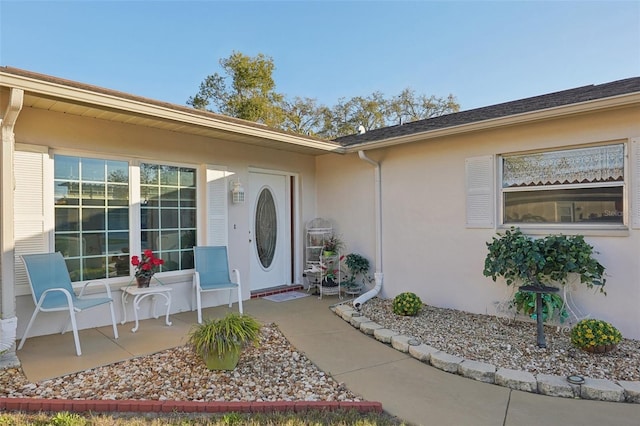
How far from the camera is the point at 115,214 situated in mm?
4906

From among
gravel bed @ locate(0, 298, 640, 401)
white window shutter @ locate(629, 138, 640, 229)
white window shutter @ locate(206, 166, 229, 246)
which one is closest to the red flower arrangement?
white window shutter @ locate(206, 166, 229, 246)

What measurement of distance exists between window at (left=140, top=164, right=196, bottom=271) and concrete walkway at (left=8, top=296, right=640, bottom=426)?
91 centimetres

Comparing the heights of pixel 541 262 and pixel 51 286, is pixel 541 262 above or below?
above

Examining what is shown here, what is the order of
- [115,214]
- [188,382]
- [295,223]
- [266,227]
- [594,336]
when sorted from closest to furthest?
[188,382], [594,336], [115,214], [266,227], [295,223]

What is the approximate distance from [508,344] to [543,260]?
3.33 feet

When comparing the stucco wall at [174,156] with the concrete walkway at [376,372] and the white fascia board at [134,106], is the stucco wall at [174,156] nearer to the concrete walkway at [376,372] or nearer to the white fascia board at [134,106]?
the concrete walkway at [376,372]

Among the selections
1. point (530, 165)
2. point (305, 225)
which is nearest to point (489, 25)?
point (530, 165)

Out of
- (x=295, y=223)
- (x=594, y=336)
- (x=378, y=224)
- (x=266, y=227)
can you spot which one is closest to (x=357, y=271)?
(x=378, y=224)

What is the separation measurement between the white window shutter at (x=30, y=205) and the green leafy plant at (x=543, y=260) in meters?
5.23

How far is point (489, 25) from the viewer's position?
8.00 metres

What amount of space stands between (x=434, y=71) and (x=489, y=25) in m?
6.85

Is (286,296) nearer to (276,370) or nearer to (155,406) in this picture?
(276,370)

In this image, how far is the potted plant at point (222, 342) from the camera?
10.8ft

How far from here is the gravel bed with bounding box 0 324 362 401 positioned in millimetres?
2947
